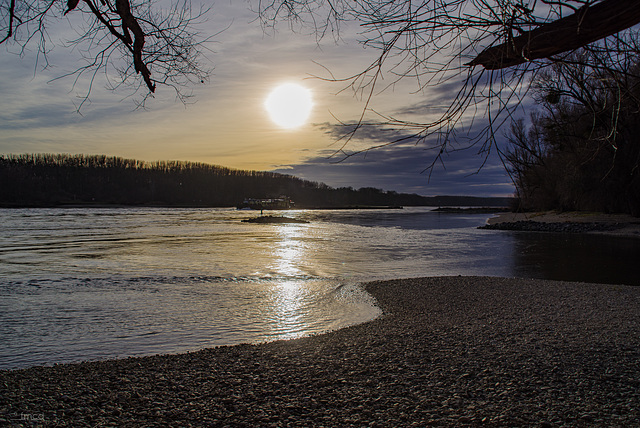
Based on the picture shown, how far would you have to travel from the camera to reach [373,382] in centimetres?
407

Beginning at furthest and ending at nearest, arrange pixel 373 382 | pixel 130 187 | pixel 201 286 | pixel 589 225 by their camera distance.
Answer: pixel 130 187, pixel 589 225, pixel 201 286, pixel 373 382

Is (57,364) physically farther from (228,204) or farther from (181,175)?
(181,175)

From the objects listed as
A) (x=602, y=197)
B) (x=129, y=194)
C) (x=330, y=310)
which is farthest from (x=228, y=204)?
(x=330, y=310)

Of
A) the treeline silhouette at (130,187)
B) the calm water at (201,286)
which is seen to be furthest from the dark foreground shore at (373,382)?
the treeline silhouette at (130,187)

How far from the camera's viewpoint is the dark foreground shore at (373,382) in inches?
134

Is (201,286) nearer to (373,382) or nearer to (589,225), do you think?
(373,382)

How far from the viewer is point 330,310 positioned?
841cm

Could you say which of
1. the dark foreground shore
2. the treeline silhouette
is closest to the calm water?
→ the dark foreground shore

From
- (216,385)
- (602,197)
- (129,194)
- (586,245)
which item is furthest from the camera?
(129,194)

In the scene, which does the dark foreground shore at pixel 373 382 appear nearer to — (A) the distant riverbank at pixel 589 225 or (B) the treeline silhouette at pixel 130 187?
(A) the distant riverbank at pixel 589 225

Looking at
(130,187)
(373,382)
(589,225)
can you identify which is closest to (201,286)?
(373,382)

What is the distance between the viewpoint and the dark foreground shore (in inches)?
134

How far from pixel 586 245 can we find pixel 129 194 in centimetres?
13760

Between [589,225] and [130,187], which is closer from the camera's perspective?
[589,225]
